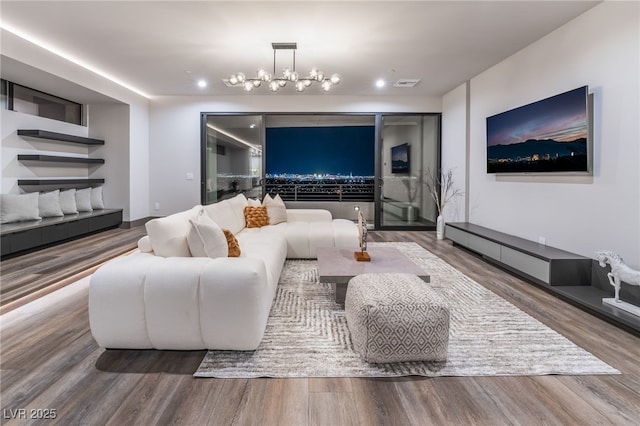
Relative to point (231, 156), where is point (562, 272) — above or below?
below

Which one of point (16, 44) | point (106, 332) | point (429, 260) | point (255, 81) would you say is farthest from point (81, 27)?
point (429, 260)

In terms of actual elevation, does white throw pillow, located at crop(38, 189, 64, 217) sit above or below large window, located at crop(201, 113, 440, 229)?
below

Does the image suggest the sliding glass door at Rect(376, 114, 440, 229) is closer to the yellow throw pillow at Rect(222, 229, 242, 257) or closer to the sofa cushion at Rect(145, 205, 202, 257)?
the yellow throw pillow at Rect(222, 229, 242, 257)

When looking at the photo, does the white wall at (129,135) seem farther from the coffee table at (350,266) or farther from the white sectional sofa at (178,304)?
the coffee table at (350,266)

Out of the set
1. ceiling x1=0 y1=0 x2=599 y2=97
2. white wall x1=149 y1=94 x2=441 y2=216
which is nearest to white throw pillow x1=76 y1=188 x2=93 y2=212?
white wall x1=149 y1=94 x2=441 y2=216

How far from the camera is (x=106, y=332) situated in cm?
200

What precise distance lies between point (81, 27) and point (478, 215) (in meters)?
5.79

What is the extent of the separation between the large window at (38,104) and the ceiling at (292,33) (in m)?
1.15

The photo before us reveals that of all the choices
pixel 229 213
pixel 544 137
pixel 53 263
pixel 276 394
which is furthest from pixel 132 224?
pixel 544 137

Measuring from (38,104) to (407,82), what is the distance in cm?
598

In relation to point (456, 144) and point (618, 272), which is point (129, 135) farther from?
point (618, 272)

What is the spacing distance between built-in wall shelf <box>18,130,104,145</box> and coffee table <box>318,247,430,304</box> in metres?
4.79

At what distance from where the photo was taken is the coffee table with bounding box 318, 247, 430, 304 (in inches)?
104

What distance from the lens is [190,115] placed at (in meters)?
6.93
